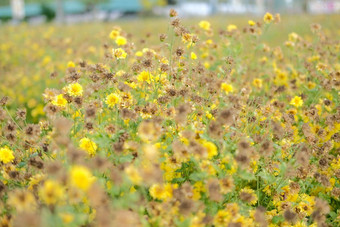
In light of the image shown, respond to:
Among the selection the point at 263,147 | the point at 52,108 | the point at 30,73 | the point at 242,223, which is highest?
the point at 52,108

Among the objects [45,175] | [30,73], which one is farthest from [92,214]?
[30,73]

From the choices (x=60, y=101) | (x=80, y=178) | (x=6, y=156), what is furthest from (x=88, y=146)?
(x=80, y=178)

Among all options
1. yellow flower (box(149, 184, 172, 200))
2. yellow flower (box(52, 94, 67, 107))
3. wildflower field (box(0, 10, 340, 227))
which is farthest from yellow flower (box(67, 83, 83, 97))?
yellow flower (box(149, 184, 172, 200))

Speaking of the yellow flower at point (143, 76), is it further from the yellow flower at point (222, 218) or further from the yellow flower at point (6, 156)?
the yellow flower at point (222, 218)

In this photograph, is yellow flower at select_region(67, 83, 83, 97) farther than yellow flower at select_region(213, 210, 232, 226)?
Yes

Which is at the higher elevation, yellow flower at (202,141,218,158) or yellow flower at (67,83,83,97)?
yellow flower at (67,83,83,97)

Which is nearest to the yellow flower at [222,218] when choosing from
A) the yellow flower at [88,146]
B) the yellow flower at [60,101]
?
the yellow flower at [88,146]

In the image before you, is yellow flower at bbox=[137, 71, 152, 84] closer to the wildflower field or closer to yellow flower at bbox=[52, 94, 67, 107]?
the wildflower field

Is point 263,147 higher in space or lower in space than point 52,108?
lower

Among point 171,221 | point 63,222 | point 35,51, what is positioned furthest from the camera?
point 35,51

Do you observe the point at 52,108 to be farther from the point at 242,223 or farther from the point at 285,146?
the point at 285,146

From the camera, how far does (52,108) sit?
2.22 m

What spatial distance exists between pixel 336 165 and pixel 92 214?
1752 mm

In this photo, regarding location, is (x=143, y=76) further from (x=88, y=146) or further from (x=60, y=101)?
(x=88, y=146)
